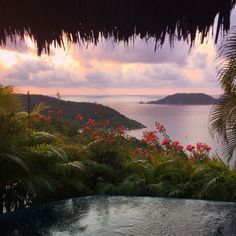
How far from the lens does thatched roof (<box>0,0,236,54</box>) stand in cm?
320

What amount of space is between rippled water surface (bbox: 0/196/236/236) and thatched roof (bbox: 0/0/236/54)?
160 centimetres

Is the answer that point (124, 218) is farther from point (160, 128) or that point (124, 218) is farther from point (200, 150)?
point (160, 128)

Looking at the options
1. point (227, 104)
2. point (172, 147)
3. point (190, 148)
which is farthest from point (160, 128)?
point (227, 104)

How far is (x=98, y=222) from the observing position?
12.0 ft

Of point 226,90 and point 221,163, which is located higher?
point 226,90

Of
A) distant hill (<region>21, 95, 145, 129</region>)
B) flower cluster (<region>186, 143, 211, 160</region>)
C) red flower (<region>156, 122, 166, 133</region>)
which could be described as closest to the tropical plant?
flower cluster (<region>186, 143, 211, 160</region>)

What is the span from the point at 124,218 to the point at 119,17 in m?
1.79

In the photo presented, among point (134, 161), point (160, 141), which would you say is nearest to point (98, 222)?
point (134, 161)

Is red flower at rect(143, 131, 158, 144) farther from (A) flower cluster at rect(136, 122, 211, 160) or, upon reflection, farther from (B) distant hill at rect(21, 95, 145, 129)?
(B) distant hill at rect(21, 95, 145, 129)

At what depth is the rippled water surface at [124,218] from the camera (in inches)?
136

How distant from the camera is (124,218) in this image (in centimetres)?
382

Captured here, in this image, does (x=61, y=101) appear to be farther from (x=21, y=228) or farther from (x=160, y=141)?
(x=21, y=228)

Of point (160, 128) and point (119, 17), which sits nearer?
point (119, 17)

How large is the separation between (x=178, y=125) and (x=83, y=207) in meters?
9.69
